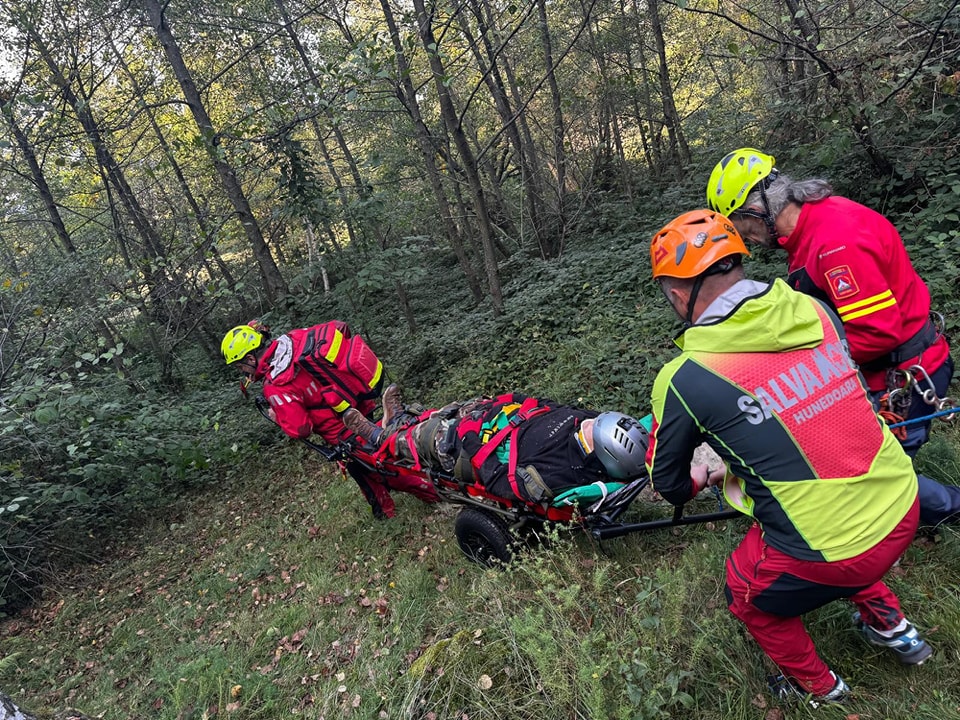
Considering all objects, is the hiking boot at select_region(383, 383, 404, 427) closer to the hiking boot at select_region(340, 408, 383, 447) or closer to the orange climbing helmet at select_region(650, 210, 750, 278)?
the hiking boot at select_region(340, 408, 383, 447)

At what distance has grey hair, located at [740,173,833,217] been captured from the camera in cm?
279

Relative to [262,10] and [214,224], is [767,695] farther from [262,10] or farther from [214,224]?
[262,10]

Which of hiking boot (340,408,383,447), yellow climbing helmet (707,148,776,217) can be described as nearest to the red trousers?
yellow climbing helmet (707,148,776,217)

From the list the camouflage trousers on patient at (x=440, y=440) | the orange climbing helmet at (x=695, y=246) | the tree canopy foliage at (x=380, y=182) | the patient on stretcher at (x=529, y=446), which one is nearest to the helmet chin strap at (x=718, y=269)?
the orange climbing helmet at (x=695, y=246)

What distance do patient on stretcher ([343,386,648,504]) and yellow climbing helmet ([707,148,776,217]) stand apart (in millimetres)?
1420

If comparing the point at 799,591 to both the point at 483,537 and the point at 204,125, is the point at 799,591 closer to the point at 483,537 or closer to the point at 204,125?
the point at 483,537

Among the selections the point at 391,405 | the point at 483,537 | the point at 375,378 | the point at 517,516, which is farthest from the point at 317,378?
the point at 517,516

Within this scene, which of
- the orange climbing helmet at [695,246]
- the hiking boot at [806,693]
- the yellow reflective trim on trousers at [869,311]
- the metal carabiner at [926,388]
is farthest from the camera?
the metal carabiner at [926,388]

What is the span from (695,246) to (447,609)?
3169 millimetres

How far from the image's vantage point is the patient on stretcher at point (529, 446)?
11.2 feet

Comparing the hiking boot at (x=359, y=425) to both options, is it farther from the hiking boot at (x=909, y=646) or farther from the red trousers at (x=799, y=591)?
the hiking boot at (x=909, y=646)

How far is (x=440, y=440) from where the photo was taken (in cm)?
427

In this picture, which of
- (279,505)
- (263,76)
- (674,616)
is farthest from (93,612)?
(263,76)

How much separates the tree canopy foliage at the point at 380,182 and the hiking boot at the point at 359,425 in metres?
2.53
